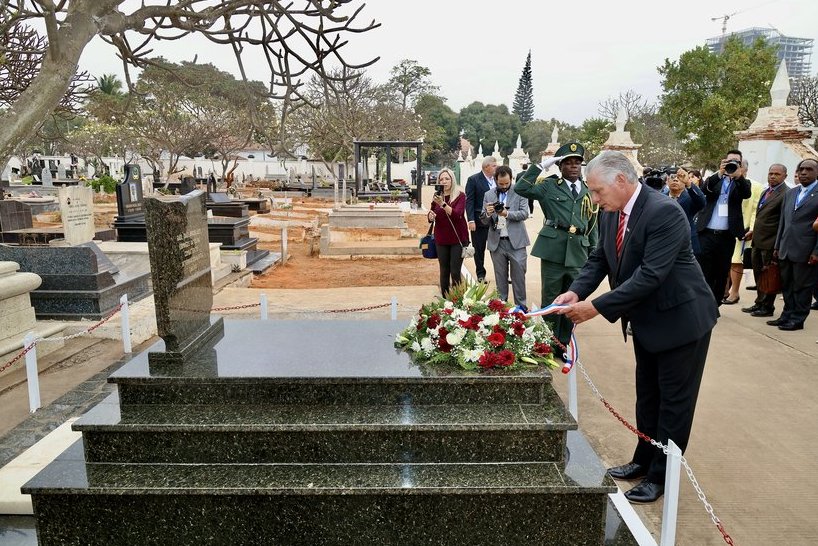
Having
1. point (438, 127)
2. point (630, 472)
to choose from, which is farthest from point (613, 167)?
point (438, 127)

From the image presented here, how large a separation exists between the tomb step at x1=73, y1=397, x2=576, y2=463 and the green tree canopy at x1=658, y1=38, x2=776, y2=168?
88.1 feet

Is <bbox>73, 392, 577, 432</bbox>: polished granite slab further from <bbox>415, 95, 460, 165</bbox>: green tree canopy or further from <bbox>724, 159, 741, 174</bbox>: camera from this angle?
<bbox>415, 95, 460, 165</bbox>: green tree canopy

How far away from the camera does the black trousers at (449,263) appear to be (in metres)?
7.24

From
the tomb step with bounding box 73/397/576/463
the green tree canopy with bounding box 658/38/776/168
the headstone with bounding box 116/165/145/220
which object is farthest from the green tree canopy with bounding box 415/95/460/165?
the tomb step with bounding box 73/397/576/463

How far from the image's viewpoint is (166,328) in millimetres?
3307

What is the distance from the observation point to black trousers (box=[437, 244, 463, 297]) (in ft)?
23.7

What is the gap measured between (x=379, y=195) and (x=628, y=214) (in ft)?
71.7

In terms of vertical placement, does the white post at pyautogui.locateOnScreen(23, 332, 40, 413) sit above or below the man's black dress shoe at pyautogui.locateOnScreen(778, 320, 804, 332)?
above

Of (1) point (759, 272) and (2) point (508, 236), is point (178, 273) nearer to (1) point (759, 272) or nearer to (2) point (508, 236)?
(2) point (508, 236)

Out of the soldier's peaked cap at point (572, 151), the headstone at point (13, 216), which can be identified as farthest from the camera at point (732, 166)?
the headstone at point (13, 216)

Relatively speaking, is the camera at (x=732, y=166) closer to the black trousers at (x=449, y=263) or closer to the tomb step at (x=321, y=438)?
the black trousers at (x=449, y=263)

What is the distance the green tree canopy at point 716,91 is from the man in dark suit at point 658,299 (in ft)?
85.1

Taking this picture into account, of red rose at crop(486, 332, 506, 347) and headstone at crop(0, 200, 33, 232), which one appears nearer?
red rose at crop(486, 332, 506, 347)

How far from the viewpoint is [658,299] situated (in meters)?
3.09
